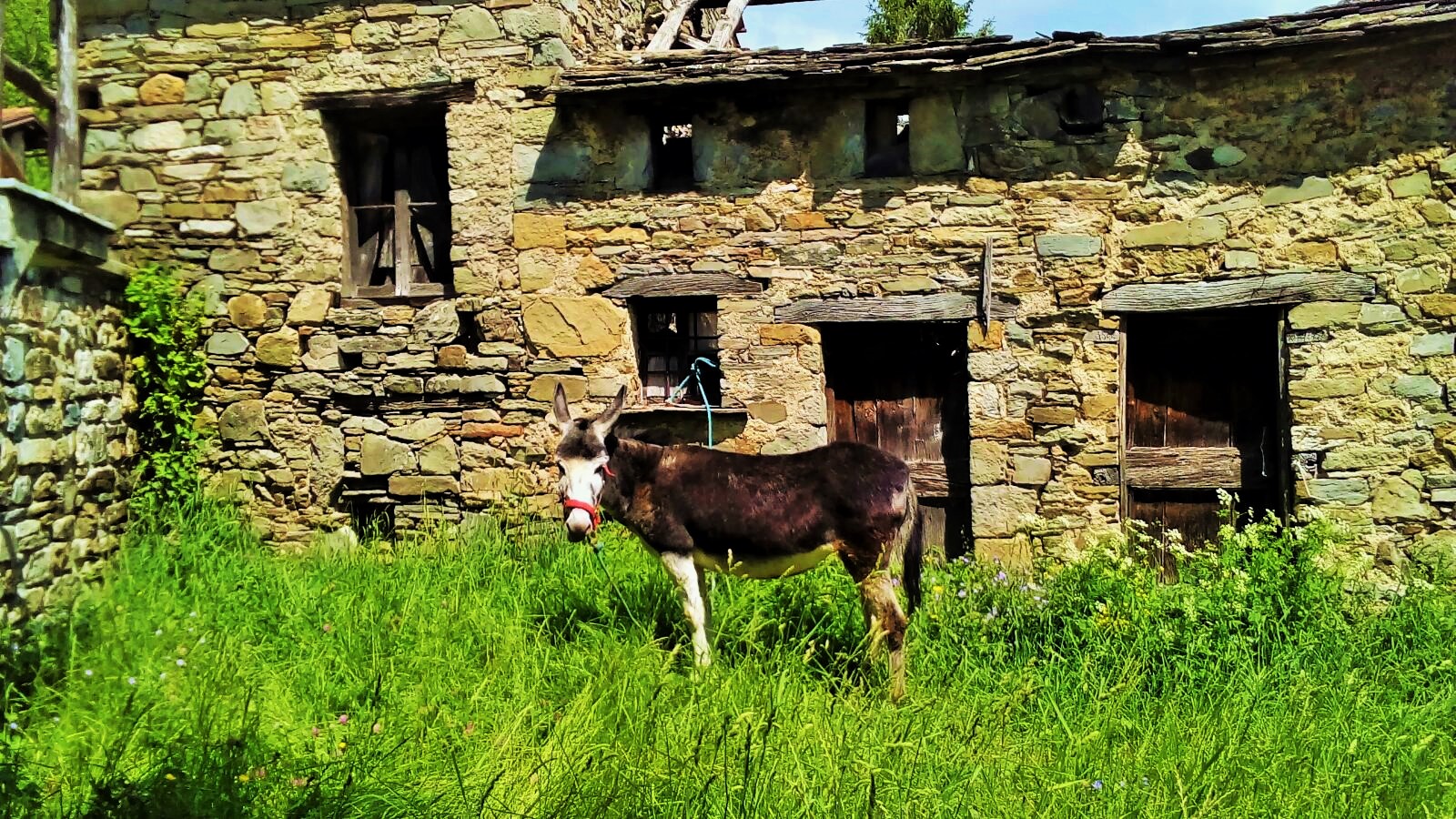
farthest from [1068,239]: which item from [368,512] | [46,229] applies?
[46,229]

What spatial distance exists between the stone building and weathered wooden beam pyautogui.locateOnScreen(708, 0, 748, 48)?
1708 millimetres

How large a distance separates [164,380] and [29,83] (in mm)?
2305

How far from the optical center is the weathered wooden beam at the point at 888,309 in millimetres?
6766

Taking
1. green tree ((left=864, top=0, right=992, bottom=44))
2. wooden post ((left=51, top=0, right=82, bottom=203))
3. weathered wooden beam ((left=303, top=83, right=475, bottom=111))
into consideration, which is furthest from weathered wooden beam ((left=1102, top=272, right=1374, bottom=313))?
green tree ((left=864, top=0, right=992, bottom=44))

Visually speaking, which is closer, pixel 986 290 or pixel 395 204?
pixel 986 290

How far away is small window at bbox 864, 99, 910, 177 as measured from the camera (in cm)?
699

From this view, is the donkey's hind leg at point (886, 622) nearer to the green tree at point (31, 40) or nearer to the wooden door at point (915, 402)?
the wooden door at point (915, 402)

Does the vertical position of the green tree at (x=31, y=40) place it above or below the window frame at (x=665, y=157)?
above

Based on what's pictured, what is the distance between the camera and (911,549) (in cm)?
475

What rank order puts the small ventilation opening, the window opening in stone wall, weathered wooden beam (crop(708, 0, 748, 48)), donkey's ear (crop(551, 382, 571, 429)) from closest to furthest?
donkey's ear (crop(551, 382, 571, 429)) < the window opening in stone wall < the small ventilation opening < weathered wooden beam (crop(708, 0, 748, 48))

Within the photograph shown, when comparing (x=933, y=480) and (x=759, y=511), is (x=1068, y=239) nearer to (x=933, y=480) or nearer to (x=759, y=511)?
(x=933, y=480)

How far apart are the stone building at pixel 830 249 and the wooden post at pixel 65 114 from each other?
39.1 inches

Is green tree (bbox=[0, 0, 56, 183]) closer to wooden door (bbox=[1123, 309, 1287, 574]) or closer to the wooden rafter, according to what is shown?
the wooden rafter

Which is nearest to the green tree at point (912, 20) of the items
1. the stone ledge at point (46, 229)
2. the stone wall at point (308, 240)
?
the stone wall at point (308, 240)
